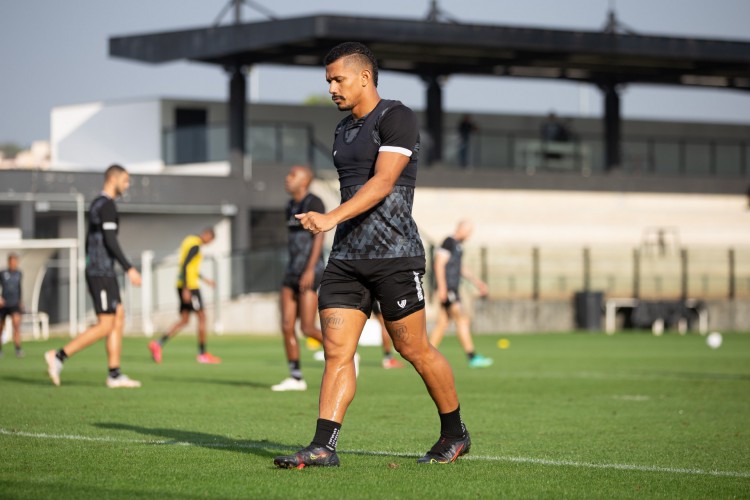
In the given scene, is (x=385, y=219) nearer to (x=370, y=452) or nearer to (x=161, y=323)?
(x=370, y=452)

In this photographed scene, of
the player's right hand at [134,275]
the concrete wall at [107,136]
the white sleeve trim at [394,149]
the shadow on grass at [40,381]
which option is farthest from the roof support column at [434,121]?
the white sleeve trim at [394,149]

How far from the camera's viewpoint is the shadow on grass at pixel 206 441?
8.09m

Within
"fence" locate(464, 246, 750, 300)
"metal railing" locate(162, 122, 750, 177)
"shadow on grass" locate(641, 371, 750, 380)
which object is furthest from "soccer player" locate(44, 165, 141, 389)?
"metal railing" locate(162, 122, 750, 177)

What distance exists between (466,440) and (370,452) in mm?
765

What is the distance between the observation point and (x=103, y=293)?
519 inches

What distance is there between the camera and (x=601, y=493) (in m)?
6.44

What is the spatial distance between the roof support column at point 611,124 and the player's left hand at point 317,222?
39.7 metres

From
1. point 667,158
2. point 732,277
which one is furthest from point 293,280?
point 667,158

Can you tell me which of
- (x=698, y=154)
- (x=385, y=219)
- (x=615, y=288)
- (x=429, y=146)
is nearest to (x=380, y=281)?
(x=385, y=219)

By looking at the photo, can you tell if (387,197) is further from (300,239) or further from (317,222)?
(300,239)

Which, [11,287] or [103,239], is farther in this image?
[11,287]

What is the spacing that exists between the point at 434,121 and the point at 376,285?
36.6 m

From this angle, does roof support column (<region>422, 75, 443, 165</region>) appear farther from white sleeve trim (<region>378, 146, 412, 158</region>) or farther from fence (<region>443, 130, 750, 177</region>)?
white sleeve trim (<region>378, 146, 412, 158</region>)

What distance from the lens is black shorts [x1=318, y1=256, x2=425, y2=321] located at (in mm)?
7176
